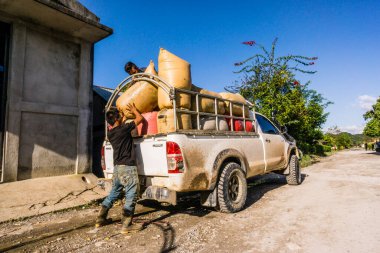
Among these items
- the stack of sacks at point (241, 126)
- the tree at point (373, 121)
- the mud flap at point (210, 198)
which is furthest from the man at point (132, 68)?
the tree at point (373, 121)

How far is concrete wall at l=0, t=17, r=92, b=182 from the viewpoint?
224 inches

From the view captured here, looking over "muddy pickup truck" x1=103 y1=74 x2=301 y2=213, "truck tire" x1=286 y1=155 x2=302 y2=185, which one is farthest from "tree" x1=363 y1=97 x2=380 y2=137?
"muddy pickup truck" x1=103 y1=74 x2=301 y2=213

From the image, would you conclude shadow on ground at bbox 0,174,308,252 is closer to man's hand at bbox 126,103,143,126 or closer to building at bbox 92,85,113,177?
man's hand at bbox 126,103,143,126

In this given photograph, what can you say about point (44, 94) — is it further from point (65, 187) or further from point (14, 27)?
point (65, 187)

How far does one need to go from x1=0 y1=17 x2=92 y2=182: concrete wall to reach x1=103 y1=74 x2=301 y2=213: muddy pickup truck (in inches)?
84.4

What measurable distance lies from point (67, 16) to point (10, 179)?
4.01 metres

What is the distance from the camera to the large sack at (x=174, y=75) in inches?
167

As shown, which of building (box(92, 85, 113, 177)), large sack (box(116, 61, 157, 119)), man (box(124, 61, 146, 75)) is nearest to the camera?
large sack (box(116, 61, 157, 119))

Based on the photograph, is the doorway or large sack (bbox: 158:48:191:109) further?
the doorway

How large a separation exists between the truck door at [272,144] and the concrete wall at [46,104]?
15.6 ft

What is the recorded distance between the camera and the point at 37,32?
6.32 metres

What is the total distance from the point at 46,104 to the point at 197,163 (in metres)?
4.45

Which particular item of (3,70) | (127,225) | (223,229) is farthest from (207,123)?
(3,70)

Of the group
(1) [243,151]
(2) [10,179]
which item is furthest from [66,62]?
(1) [243,151]
